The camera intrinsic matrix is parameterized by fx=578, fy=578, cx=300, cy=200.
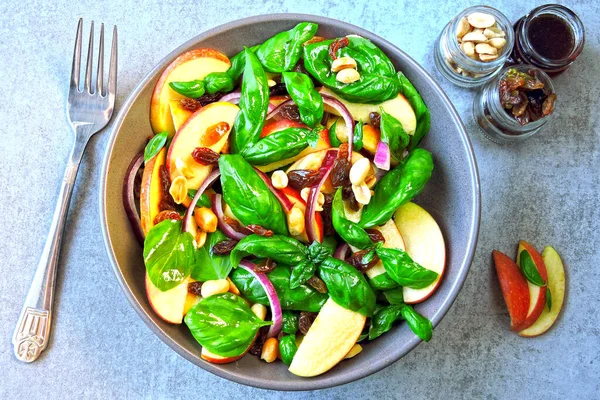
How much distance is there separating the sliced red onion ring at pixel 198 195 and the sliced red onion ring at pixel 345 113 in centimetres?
37

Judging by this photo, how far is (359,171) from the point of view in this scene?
1562 mm

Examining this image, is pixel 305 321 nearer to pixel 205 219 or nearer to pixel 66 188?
pixel 205 219

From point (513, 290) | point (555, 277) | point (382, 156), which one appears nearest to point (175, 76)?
point (382, 156)

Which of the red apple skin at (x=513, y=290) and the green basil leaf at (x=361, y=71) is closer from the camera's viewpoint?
the green basil leaf at (x=361, y=71)

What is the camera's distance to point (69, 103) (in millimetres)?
1883

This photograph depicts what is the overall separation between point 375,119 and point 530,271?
0.74m

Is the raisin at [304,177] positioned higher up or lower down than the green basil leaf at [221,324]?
higher up

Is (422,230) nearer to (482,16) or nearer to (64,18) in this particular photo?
(482,16)

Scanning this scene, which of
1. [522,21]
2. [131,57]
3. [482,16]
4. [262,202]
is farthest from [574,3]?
[131,57]

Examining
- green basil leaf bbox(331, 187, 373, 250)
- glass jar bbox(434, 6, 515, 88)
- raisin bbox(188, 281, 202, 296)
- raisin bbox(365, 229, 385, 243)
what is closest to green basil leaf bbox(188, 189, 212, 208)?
raisin bbox(188, 281, 202, 296)

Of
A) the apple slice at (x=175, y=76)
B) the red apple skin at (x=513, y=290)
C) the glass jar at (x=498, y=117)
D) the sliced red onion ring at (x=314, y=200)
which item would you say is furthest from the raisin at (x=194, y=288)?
the glass jar at (x=498, y=117)

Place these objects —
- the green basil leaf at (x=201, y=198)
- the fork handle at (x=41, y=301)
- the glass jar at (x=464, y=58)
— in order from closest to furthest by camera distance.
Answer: the green basil leaf at (x=201, y=198), the fork handle at (x=41, y=301), the glass jar at (x=464, y=58)

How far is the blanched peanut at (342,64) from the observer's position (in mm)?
1598

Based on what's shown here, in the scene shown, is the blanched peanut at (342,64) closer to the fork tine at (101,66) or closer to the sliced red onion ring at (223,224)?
the sliced red onion ring at (223,224)
